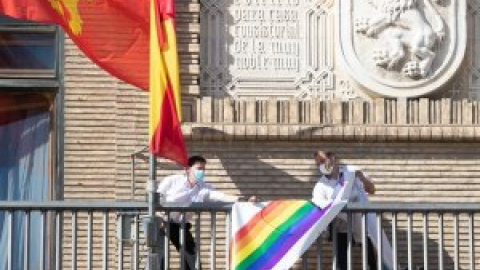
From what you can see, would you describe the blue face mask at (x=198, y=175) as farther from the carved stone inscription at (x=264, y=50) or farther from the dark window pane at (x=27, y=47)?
the dark window pane at (x=27, y=47)

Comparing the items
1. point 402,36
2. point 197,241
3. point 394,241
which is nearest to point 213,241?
point 197,241

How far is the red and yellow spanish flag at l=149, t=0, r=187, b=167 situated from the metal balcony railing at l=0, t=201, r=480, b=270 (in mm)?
525

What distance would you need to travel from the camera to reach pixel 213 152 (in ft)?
59.6

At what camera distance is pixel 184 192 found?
17.3 metres

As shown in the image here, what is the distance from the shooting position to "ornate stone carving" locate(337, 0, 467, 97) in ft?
60.3

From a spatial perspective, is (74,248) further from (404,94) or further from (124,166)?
(404,94)

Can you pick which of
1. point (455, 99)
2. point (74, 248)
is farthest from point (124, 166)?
point (455, 99)

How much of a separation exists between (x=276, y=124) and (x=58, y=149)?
204 cm

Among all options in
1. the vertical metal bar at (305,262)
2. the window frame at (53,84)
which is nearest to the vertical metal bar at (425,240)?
the vertical metal bar at (305,262)

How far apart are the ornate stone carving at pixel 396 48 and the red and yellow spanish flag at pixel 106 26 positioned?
2322 mm

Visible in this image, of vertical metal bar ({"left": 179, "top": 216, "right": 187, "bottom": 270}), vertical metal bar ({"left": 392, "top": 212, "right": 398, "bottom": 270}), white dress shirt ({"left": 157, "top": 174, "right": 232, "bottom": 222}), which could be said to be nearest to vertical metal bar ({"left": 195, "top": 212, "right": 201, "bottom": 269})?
vertical metal bar ({"left": 179, "top": 216, "right": 187, "bottom": 270})

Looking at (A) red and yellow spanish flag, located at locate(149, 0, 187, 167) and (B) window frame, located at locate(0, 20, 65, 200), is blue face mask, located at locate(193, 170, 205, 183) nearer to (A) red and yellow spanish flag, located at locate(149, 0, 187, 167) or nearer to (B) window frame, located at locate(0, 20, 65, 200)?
(A) red and yellow spanish flag, located at locate(149, 0, 187, 167)

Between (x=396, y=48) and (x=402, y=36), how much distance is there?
0.45ft

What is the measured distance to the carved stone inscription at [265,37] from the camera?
60.6 feet
